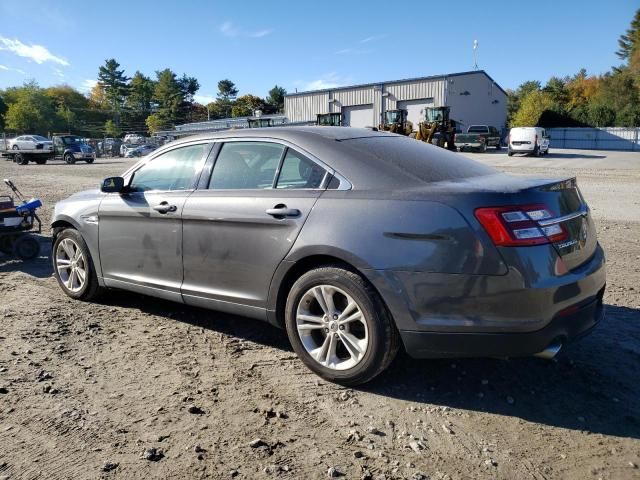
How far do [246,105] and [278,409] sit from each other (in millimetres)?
111141

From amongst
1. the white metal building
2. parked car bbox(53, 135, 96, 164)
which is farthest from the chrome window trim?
the white metal building

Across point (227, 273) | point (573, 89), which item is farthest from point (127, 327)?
point (573, 89)

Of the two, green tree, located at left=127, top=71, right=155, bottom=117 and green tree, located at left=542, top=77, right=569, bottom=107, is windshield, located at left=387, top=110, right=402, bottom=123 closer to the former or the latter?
green tree, located at left=542, top=77, right=569, bottom=107

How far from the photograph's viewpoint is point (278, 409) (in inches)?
123

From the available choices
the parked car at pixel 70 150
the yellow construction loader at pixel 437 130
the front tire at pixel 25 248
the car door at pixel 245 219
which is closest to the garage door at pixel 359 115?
the yellow construction loader at pixel 437 130

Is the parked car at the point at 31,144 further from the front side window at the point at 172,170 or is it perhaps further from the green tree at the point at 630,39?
the green tree at the point at 630,39

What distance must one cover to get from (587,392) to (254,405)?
2.04m

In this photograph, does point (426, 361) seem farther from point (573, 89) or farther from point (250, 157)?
point (573, 89)

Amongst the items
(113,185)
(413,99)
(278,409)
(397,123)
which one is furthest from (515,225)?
(413,99)

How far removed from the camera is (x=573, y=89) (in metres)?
82.6

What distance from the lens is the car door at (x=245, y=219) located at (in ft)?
11.6

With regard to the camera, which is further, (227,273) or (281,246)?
(227,273)

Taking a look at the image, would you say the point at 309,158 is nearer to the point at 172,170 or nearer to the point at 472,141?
the point at 172,170

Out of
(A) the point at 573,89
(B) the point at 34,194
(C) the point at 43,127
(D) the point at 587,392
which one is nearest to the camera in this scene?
(D) the point at 587,392
